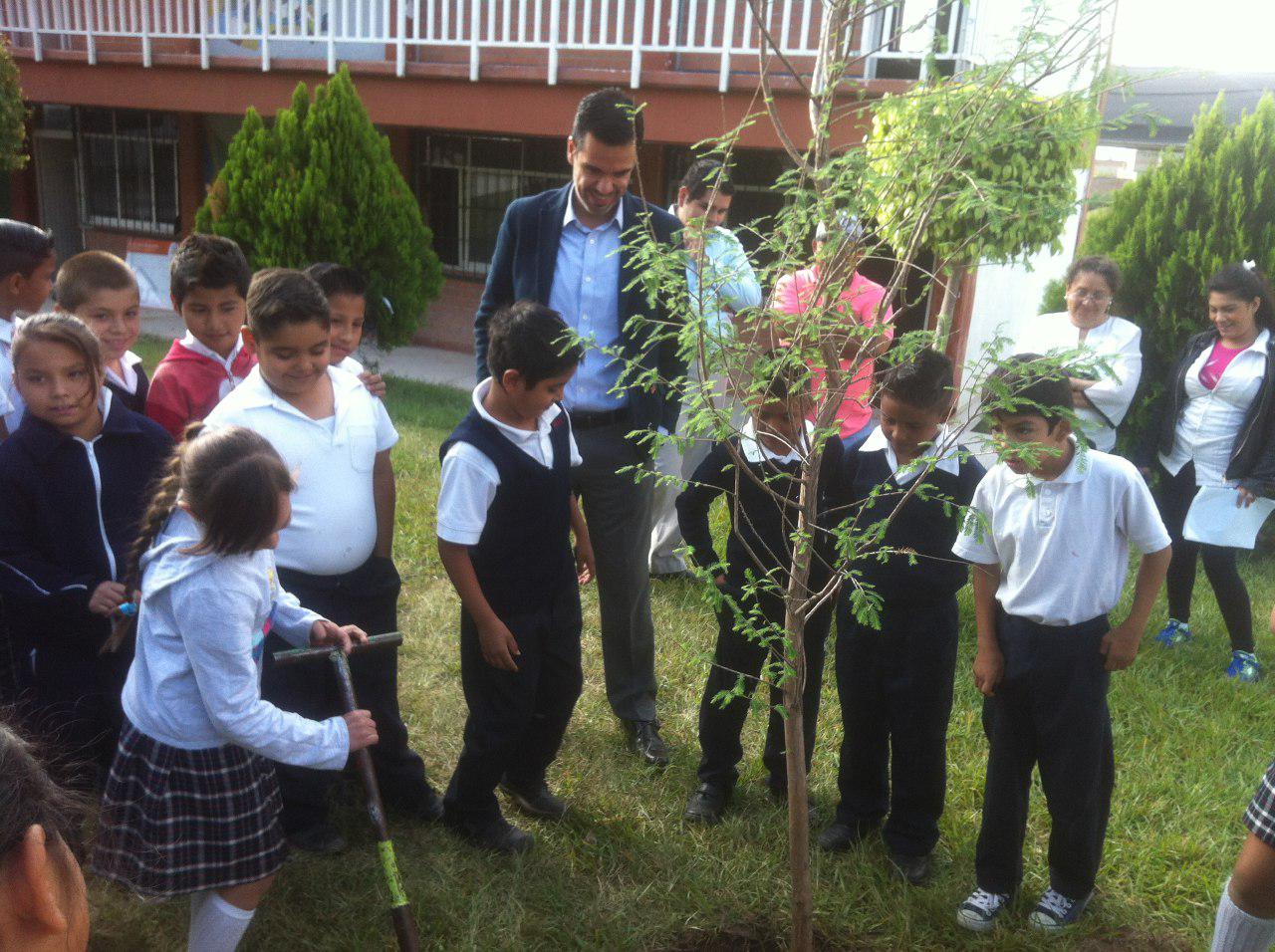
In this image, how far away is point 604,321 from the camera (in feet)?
11.6

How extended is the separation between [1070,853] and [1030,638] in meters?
0.59

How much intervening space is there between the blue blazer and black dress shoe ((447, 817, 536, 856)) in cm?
131

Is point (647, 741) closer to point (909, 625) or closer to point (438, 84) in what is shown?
point (909, 625)

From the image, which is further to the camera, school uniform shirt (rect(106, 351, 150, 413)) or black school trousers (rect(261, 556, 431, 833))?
school uniform shirt (rect(106, 351, 150, 413))

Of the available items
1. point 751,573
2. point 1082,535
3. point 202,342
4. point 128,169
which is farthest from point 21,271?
point 128,169

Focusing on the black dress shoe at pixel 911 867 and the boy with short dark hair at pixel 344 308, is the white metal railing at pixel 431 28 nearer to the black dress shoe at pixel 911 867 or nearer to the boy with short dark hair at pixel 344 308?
the boy with short dark hair at pixel 344 308

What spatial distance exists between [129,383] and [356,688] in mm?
1272

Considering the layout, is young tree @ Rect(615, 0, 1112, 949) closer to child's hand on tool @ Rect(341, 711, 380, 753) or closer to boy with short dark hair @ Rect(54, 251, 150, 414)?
child's hand on tool @ Rect(341, 711, 380, 753)

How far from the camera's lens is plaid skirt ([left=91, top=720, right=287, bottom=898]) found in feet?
7.38

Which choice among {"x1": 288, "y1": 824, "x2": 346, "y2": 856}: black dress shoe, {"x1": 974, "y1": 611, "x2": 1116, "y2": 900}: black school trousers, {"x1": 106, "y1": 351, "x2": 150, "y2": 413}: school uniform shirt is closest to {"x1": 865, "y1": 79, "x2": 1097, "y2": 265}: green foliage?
{"x1": 974, "y1": 611, "x2": 1116, "y2": 900}: black school trousers

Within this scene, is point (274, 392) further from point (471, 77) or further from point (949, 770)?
point (471, 77)

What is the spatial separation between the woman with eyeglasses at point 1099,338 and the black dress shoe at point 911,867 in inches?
101

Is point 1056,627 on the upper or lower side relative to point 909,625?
upper

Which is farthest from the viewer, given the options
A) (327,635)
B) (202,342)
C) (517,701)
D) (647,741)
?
(647,741)
